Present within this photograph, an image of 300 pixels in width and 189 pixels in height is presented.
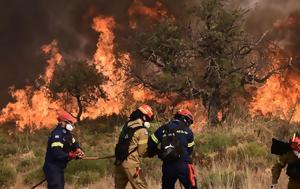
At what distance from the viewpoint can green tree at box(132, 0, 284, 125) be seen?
3216 cm

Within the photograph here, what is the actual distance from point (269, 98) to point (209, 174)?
20.8m

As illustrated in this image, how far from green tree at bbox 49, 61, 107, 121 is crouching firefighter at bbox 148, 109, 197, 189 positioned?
27791 mm

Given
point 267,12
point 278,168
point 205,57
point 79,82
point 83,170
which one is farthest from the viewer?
point 267,12

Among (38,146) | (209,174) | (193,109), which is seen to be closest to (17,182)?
(209,174)

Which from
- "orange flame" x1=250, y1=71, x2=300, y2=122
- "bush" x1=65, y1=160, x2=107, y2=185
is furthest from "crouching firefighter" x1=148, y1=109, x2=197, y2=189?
"orange flame" x1=250, y1=71, x2=300, y2=122

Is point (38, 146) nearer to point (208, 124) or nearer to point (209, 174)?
point (208, 124)

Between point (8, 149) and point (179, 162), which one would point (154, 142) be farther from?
point (8, 149)

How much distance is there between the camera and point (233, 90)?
3197 centimetres

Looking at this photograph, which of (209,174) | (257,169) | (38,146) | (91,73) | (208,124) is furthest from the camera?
(91,73)

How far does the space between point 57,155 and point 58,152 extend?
6cm

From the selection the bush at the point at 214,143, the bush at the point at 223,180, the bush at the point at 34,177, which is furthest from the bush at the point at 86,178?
the bush at the point at 223,180

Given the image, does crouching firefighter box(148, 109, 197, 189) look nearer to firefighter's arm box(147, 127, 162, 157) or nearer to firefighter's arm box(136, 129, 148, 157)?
firefighter's arm box(147, 127, 162, 157)

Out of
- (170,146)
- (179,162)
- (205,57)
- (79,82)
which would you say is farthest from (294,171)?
(79,82)

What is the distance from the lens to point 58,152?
11242mm
